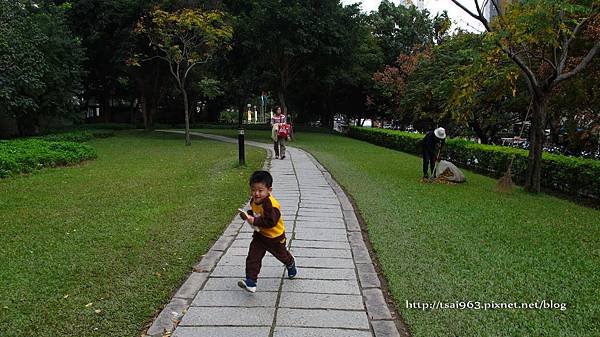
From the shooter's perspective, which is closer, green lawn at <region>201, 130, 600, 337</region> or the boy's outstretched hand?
green lawn at <region>201, 130, 600, 337</region>

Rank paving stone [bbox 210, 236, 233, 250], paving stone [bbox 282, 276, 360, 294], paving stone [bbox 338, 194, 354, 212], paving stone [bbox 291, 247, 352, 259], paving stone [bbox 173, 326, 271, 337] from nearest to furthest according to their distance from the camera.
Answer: paving stone [bbox 173, 326, 271, 337] < paving stone [bbox 282, 276, 360, 294] < paving stone [bbox 291, 247, 352, 259] < paving stone [bbox 210, 236, 233, 250] < paving stone [bbox 338, 194, 354, 212]

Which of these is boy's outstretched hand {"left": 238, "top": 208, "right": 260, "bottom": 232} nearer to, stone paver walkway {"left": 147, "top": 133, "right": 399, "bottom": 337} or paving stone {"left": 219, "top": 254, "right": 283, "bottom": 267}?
stone paver walkway {"left": 147, "top": 133, "right": 399, "bottom": 337}

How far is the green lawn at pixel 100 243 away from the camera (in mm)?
3455

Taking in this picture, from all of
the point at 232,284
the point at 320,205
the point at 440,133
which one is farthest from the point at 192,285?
the point at 440,133

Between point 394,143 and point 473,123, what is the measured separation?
350cm

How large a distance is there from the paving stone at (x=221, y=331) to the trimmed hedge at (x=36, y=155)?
874cm

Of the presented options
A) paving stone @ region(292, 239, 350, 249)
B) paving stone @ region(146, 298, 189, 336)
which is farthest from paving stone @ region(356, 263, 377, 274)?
paving stone @ region(146, 298, 189, 336)

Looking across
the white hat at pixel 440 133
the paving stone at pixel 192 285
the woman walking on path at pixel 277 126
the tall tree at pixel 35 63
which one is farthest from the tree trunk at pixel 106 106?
the paving stone at pixel 192 285

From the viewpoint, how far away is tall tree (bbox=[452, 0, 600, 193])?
870 cm

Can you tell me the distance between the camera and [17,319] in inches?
131

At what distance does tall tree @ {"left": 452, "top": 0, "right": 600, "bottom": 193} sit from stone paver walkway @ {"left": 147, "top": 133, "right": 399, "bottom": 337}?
5.33m

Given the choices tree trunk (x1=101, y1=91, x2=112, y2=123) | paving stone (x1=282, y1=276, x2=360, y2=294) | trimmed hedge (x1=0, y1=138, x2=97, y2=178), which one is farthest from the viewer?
tree trunk (x1=101, y1=91, x2=112, y2=123)

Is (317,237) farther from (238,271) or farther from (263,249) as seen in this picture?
(263,249)

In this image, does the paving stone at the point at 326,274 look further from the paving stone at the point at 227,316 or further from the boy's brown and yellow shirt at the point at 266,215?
the paving stone at the point at 227,316
